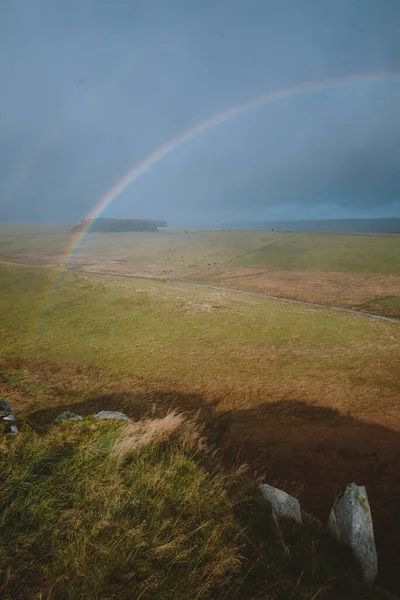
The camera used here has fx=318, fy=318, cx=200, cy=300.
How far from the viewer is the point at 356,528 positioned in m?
6.55

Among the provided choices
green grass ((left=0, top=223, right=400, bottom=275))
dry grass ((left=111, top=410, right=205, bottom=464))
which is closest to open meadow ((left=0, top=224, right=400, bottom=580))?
dry grass ((left=111, top=410, right=205, bottom=464))

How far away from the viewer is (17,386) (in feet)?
58.5

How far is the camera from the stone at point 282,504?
273 inches

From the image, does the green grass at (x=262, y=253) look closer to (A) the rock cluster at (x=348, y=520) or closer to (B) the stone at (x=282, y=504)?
(A) the rock cluster at (x=348, y=520)

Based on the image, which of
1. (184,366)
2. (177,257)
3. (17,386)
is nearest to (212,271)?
(177,257)

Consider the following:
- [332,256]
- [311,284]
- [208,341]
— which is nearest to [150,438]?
[208,341]

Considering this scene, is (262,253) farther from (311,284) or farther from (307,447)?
(307,447)

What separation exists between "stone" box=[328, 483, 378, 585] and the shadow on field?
5.22 feet

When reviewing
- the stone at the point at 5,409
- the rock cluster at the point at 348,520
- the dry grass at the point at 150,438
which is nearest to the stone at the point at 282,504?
the rock cluster at the point at 348,520

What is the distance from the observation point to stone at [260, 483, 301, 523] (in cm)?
694

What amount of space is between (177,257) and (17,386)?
7951 cm

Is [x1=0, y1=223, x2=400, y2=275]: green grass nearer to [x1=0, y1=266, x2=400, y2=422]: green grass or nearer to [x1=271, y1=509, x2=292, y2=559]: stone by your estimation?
[x1=0, y1=266, x2=400, y2=422]: green grass

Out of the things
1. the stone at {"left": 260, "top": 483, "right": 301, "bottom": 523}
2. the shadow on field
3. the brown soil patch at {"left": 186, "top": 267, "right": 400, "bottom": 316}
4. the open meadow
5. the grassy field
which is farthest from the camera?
the grassy field

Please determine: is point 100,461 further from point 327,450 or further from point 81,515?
point 327,450
